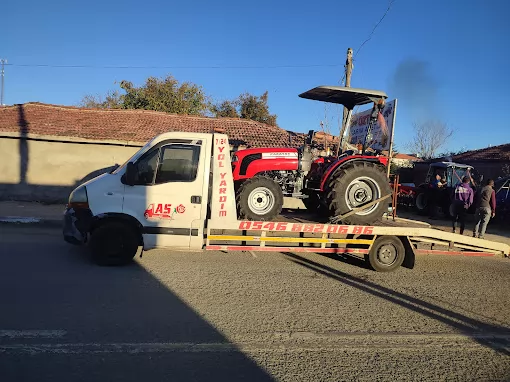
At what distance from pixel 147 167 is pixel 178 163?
494 mm

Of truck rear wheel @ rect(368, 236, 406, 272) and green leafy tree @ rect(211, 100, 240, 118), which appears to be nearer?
truck rear wheel @ rect(368, 236, 406, 272)

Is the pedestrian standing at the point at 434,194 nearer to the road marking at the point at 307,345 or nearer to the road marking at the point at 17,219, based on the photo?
the road marking at the point at 307,345

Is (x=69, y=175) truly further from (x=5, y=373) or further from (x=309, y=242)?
(x=5, y=373)

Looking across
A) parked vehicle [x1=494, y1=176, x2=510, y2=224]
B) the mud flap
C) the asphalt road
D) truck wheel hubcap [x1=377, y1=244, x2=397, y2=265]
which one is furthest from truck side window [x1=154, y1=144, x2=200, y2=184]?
parked vehicle [x1=494, y1=176, x2=510, y2=224]

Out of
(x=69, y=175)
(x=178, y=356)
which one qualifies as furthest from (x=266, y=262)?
(x=69, y=175)

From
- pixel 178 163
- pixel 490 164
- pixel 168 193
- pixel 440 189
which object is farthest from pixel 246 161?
pixel 490 164

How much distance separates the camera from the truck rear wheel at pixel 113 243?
611 cm

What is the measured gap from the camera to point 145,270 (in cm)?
621

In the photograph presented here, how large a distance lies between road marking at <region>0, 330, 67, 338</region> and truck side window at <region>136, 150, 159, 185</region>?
2.72 meters

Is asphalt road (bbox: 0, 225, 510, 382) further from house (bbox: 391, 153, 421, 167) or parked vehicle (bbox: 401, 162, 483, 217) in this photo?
house (bbox: 391, 153, 421, 167)

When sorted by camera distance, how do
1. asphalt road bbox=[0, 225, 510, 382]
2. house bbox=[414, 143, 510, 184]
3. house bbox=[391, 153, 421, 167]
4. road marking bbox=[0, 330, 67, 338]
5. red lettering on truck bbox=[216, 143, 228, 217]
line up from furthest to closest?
house bbox=[391, 153, 421, 167], house bbox=[414, 143, 510, 184], red lettering on truck bbox=[216, 143, 228, 217], road marking bbox=[0, 330, 67, 338], asphalt road bbox=[0, 225, 510, 382]

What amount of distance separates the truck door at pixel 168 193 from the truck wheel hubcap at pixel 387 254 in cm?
326

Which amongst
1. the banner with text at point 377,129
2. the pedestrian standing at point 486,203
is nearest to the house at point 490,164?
the pedestrian standing at point 486,203

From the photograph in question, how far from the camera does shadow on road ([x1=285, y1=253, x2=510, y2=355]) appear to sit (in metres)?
4.33
